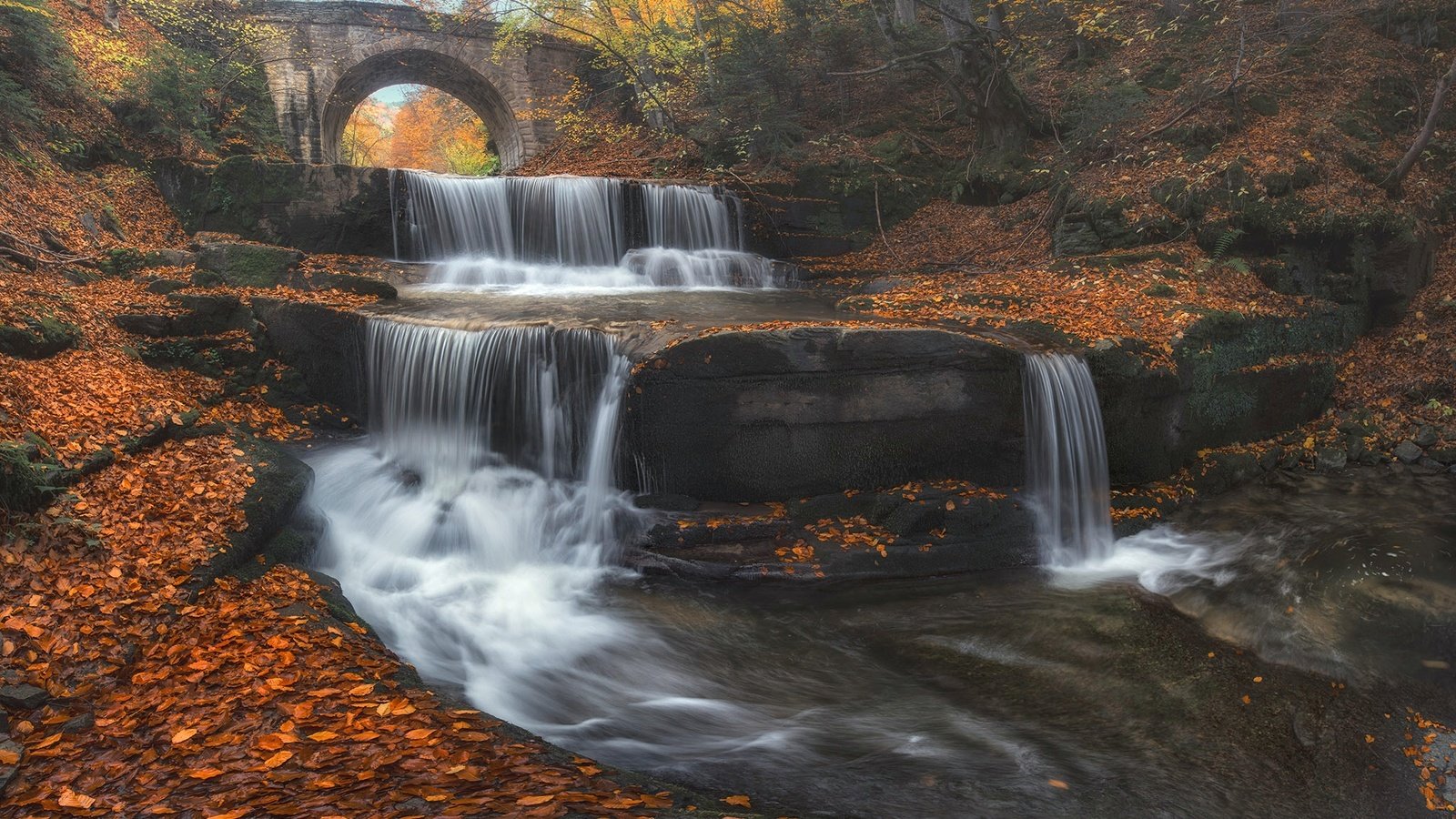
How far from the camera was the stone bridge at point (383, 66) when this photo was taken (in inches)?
755

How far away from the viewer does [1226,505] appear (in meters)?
8.24

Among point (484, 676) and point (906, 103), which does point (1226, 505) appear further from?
point (906, 103)

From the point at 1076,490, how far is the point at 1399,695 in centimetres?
301

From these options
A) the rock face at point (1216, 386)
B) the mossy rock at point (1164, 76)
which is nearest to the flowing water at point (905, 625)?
the rock face at point (1216, 386)

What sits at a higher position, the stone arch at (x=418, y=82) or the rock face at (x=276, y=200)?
the stone arch at (x=418, y=82)

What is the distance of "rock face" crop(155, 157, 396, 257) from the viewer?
12.0 meters

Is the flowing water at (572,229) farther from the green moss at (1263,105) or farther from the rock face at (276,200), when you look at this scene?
the green moss at (1263,105)

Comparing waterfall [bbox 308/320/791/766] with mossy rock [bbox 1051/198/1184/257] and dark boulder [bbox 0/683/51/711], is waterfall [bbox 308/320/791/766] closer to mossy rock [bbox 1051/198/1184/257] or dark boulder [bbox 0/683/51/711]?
dark boulder [bbox 0/683/51/711]

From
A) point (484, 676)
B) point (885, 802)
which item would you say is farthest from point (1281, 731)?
point (484, 676)

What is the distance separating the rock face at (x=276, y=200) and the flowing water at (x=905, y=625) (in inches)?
185

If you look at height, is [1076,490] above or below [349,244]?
below

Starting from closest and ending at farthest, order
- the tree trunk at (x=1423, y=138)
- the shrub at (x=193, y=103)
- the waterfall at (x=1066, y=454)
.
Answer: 1. the waterfall at (x=1066, y=454)
2. the tree trunk at (x=1423, y=138)
3. the shrub at (x=193, y=103)

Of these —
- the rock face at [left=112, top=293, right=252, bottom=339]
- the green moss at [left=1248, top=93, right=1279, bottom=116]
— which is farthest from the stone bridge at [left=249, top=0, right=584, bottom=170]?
the green moss at [left=1248, top=93, right=1279, bottom=116]

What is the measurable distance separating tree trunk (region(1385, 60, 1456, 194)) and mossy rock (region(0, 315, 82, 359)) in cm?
1522
